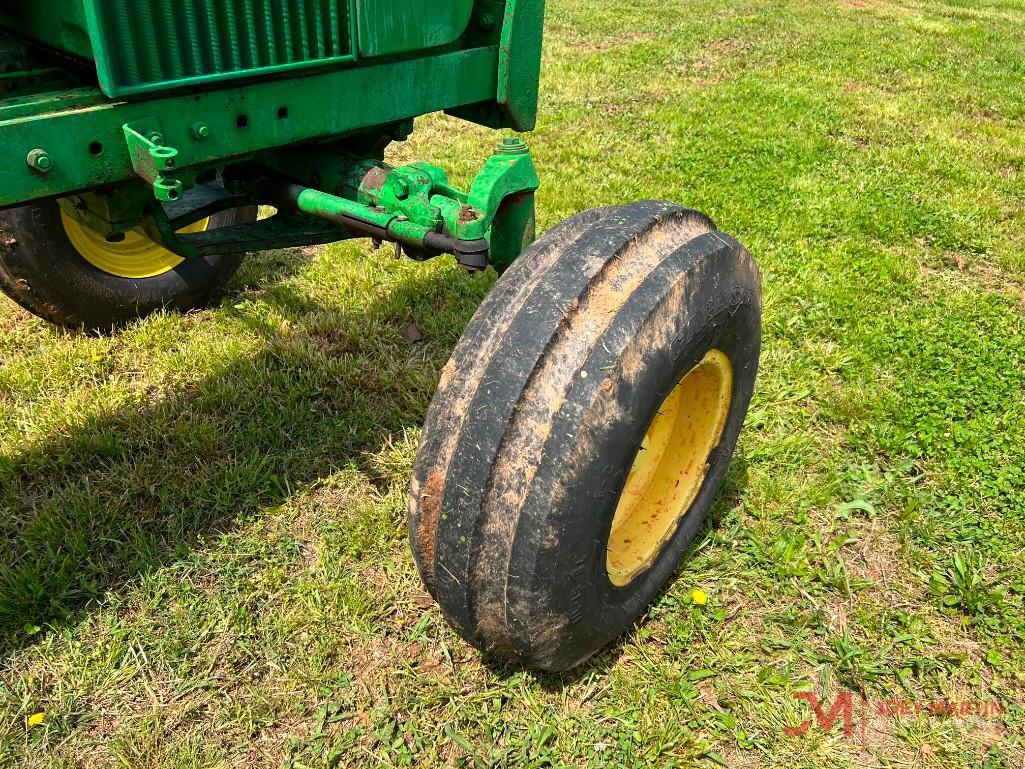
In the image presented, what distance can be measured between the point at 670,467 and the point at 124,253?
2527mm

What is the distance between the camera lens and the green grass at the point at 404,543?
Answer: 2029 millimetres

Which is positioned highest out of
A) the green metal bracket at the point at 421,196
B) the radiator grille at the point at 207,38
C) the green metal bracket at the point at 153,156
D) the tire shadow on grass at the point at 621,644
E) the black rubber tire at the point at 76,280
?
the radiator grille at the point at 207,38

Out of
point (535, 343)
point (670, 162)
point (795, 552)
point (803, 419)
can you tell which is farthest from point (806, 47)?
point (535, 343)

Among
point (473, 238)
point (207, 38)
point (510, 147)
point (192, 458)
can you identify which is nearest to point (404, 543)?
point (192, 458)

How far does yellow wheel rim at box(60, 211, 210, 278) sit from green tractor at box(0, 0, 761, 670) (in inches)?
33.6

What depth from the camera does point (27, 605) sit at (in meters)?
2.25

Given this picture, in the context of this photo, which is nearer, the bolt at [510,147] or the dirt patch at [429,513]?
the dirt patch at [429,513]

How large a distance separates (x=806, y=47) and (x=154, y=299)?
8.26 metres

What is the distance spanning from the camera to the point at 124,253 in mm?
3375

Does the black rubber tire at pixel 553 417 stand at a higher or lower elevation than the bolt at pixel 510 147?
lower

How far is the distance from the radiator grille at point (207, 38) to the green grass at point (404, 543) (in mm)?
1382

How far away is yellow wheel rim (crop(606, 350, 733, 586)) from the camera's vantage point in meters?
2.22
